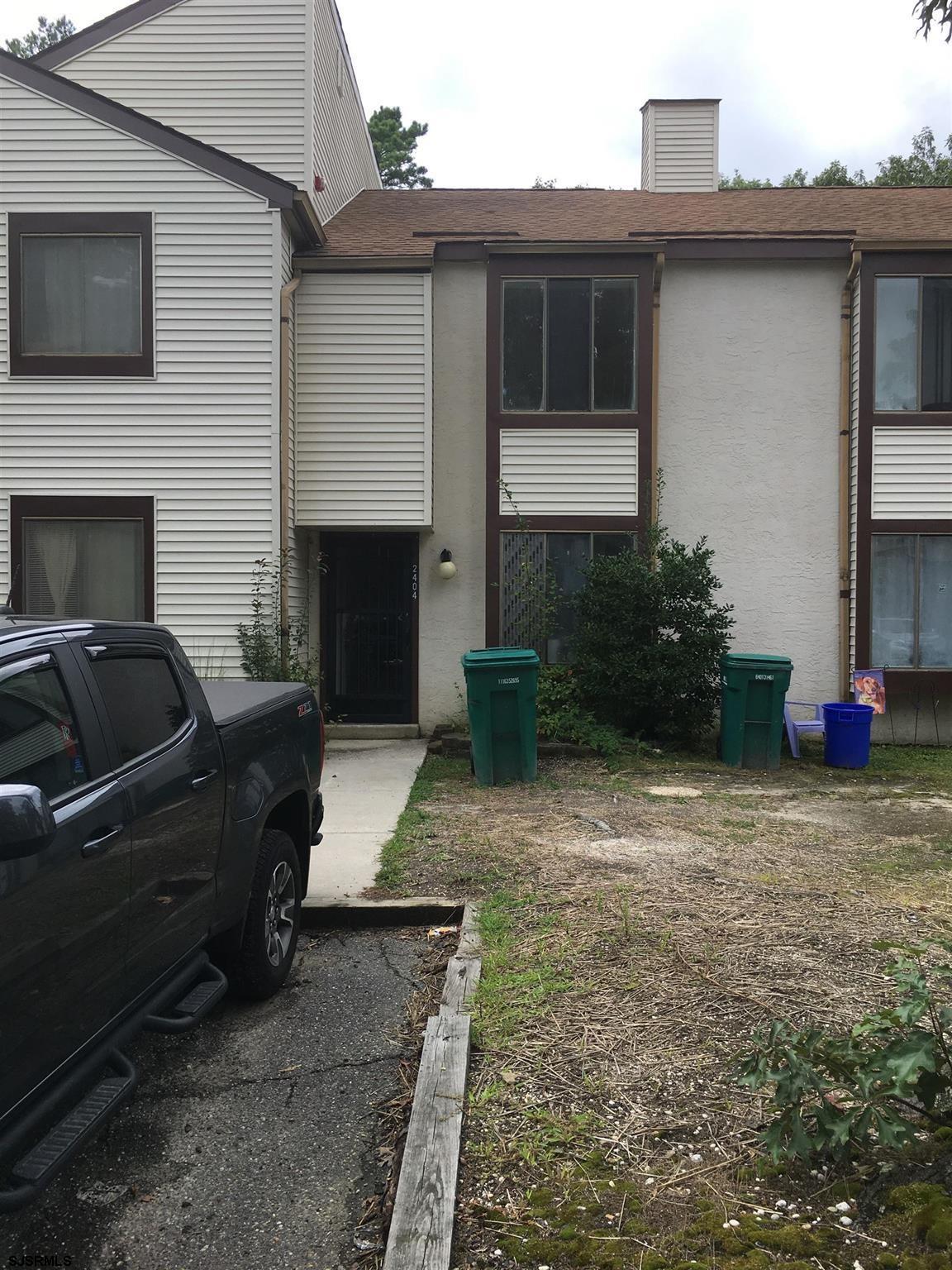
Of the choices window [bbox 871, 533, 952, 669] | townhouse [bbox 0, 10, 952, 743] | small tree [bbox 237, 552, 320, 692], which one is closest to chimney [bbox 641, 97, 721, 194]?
townhouse [bbox 0, 10, 952, 743]

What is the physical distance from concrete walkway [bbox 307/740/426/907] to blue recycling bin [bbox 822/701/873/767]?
4365 mm

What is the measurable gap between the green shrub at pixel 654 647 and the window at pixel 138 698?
7347 millimetres

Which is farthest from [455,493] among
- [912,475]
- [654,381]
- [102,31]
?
[102,31]

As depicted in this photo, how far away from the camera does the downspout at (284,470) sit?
10.8 metres

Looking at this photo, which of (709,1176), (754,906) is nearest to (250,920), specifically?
(709,1176)

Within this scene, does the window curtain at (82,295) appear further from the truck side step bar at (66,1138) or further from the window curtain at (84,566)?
the truck side step bar at (66,1138)

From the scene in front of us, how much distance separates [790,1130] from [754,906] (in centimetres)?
262

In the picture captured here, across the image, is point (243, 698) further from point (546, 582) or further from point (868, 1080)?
point (546, 582)

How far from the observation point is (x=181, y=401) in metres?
10.9

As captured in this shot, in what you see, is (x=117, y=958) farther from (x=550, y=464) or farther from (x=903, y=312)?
(x=903, y=312)

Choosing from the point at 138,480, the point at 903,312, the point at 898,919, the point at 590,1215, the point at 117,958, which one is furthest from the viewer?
the point at 903,312

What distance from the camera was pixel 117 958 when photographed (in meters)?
2.96

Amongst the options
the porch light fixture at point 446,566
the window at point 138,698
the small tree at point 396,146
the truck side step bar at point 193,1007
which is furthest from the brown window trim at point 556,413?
the small tree at point 396,146

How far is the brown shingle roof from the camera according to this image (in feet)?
39.6
